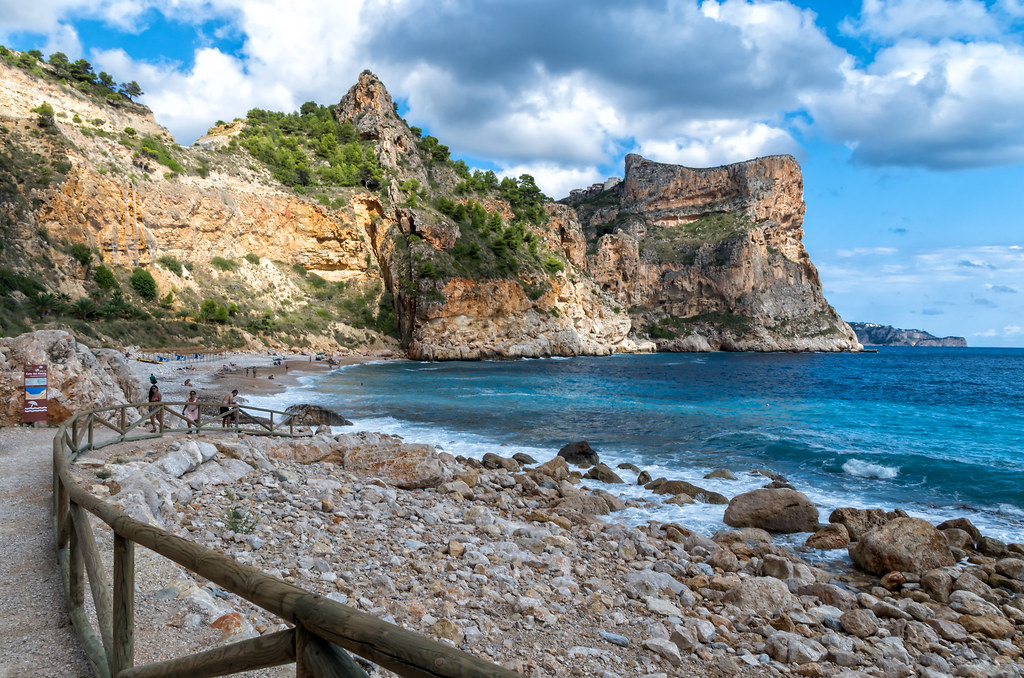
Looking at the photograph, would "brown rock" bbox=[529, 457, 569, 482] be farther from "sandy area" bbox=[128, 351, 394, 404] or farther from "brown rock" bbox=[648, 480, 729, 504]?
"sandy area" bbox=[128, 351, 394, 404]

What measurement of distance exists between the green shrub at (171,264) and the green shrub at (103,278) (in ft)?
25.6

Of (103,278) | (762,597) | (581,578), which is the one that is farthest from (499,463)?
(103,278)

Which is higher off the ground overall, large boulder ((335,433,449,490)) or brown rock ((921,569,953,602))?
large boulder ((335,433,449,490))

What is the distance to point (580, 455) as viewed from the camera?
16062 millimetres

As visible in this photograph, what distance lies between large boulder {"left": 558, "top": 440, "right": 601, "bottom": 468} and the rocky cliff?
33.5 m

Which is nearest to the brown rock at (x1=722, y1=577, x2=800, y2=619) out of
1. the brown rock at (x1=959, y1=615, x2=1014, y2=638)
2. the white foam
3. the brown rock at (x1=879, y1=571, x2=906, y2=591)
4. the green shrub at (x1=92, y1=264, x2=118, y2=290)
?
the brown rock at (x1=959, y1=615, x2=1014, y2=638)

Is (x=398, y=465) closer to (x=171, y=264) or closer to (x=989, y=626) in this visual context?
(x=989, y=626)

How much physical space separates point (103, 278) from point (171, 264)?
952 centimetres

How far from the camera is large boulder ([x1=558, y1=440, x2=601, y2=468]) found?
15886 mm

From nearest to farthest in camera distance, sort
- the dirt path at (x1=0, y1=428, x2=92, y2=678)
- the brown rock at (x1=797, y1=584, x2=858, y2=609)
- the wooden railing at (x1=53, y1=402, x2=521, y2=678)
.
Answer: the wooden railing at (x1=53, y1=402, x2=521, y2=678) → the dirt path at (x1=0, y1=428, x2=92, y2=678) → the brown rock at (x1=797, y1=584, x2=858, y2=609)

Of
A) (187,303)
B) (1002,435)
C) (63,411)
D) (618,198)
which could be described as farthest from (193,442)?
(618,198)

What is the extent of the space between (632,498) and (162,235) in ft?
191

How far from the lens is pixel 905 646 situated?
19.3 ft

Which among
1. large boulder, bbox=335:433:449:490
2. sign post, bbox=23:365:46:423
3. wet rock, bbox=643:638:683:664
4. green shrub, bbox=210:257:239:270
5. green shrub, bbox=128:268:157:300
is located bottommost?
wet rock, bbox=643:638:683:664
